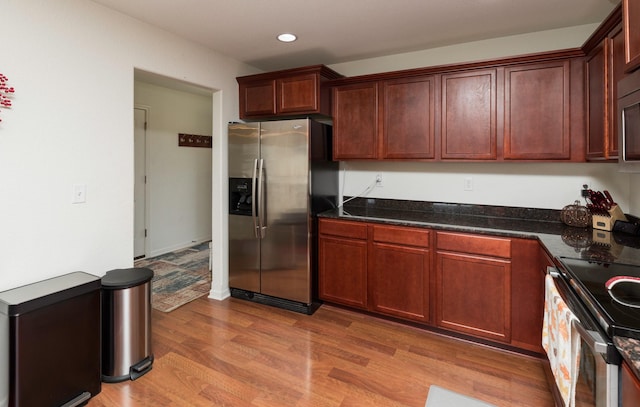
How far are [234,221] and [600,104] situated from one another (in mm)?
3005

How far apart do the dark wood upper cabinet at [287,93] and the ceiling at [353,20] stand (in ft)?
0.78

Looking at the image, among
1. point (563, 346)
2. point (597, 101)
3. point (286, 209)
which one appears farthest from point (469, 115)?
point (563, 346)

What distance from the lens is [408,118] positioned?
9.46 feet

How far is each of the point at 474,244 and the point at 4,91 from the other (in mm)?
3039

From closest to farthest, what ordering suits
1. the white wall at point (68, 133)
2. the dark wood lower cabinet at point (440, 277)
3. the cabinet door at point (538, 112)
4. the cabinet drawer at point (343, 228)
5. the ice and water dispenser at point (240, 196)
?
the white wall at point (68, 133) → the dark wood lower cabinet at point (440, 277) → the cabinet door at point (538, 112) → the cabinet drawer at point (343, 228) → the ice and water dispenser at point (240, 196)

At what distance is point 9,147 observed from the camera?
6.05 feet

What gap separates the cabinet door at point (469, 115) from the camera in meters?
2.59

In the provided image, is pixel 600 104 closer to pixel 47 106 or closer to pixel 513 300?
pixel 513 300

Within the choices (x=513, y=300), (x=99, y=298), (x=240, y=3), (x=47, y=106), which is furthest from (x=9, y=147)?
(x=513, y=300)

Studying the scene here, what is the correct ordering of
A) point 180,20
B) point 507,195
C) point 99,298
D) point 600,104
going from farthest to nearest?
point 507,195
point 180,20
point 600,104
point 99,298

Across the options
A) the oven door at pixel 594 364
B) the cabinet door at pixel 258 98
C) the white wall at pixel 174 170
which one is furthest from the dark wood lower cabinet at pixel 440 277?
the white wall at pixel 174 170

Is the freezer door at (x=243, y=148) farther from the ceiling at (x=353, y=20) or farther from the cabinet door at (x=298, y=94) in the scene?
the ceiling at (x=353, y=20)

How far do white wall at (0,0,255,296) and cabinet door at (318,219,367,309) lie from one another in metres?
1.59

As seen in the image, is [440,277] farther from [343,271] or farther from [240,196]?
[240,196]
